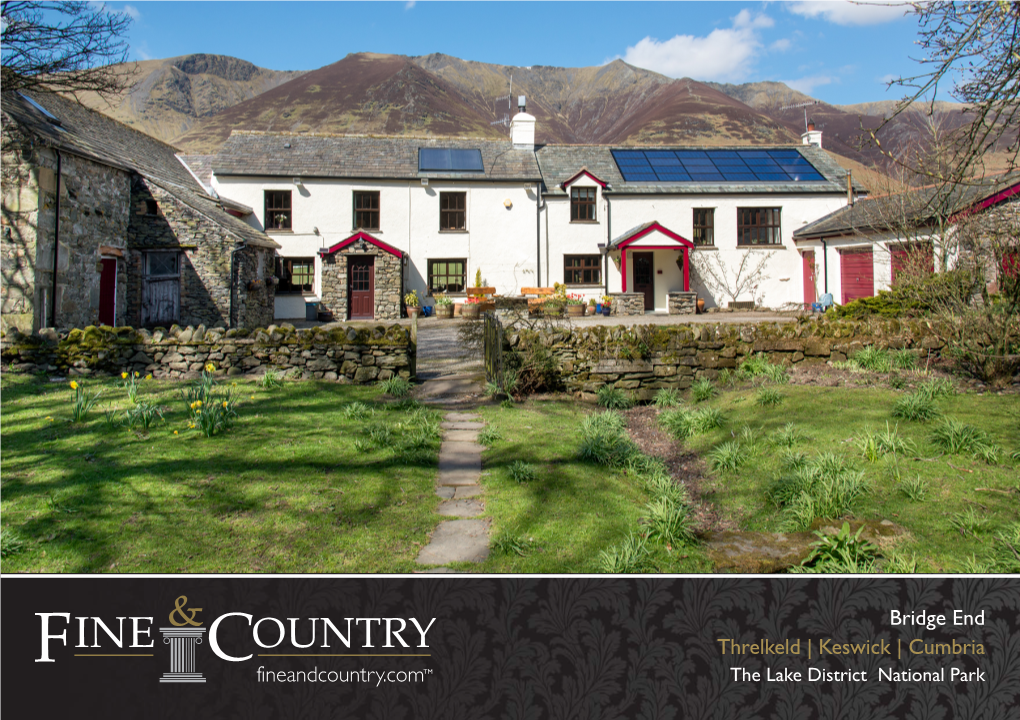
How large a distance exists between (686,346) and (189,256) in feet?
49.8

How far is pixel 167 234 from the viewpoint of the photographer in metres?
17.0

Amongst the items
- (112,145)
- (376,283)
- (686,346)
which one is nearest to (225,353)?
(686,346)

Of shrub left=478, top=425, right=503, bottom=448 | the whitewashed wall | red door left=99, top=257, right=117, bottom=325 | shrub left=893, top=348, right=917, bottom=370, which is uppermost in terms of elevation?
the whitewashed wall

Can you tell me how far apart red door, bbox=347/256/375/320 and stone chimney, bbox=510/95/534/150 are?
31.6ft

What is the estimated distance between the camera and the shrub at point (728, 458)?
18.6 feet

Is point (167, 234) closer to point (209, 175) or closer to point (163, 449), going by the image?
point (209, 175)

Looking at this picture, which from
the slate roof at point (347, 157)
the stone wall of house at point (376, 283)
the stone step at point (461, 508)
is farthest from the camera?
the slate roof at point (347, 157)

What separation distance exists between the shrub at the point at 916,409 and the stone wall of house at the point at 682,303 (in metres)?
19.0

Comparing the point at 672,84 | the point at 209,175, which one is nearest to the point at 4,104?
the point at 209,175

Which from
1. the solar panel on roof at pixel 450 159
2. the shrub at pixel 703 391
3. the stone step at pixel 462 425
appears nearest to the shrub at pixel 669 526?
the stone step at pixel 462 425

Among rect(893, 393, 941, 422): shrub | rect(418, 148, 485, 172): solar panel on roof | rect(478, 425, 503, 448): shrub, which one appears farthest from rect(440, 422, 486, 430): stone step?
rect(418, 148, 485, 172): solar panel on roof

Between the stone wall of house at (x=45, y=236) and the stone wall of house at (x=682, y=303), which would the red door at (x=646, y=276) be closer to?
the stone wall of house at (x=682, y=303)

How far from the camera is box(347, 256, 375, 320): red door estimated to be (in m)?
23.8

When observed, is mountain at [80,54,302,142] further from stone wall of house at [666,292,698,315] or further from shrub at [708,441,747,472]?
→ shrub at [708,441,747,472]
